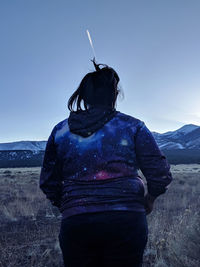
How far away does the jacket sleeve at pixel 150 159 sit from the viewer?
1840mm

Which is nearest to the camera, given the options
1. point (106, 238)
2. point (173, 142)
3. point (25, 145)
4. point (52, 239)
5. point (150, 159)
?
point (106, 238)

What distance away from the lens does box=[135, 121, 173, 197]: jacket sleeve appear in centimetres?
184

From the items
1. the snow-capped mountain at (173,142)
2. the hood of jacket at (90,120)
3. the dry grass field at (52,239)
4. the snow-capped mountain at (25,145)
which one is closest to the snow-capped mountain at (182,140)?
the snow-capped mountain at (173,142)

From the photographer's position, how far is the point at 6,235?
6305mm

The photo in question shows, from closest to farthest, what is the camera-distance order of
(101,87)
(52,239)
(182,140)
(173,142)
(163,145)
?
(101,87) → (52,239) → (163,145) → (173,142) → (182,140)

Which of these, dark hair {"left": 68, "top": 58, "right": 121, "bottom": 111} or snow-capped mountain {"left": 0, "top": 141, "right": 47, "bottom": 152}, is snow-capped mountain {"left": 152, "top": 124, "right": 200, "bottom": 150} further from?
dark hair {"left": 68, "top": 58, "right": 121, "bottom": 111}

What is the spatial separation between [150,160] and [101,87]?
1.87 feet

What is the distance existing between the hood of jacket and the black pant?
1.60ft

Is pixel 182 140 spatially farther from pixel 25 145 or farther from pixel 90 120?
pixel 90 120

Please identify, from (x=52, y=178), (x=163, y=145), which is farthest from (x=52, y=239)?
(x=163, y=145)

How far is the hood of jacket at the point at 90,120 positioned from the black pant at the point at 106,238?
49cm

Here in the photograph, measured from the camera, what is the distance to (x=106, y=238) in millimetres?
1627

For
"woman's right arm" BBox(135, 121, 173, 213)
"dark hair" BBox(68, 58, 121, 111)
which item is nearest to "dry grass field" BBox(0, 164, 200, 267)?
"woman's right arm" BBox(135, 121, 173, 213)

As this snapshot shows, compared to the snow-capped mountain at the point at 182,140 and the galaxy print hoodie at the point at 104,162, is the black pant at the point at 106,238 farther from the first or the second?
the snow-capped mountain at the point at 182,140
